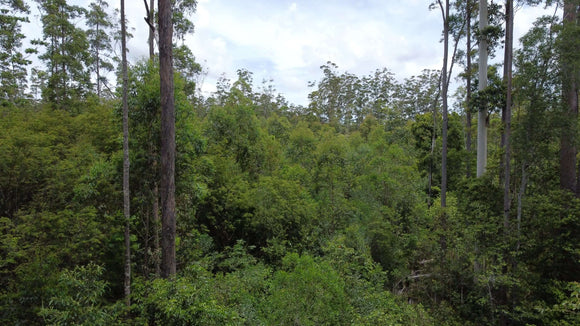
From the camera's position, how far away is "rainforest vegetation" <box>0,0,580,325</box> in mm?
6074

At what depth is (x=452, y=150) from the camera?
52.0 ft

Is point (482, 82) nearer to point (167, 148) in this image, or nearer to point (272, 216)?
point (272, 216)

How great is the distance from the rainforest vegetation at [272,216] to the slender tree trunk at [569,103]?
4cm

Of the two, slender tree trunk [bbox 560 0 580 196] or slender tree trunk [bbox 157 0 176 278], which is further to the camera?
slender tree trunk [bbox 560 0 580 196]

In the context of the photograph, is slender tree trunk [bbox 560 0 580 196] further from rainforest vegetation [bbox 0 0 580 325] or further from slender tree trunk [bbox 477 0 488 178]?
slender tree trunk [bbox 477 0 488 178]

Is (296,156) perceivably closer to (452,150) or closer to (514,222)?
(452,150)

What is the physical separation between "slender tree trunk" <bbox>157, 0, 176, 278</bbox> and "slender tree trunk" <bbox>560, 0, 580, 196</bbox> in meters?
9.80

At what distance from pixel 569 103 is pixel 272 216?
9.40 metres

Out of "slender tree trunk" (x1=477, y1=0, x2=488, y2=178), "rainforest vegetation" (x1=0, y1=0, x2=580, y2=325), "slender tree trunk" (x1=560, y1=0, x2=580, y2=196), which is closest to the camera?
"rainforest vegetation" (x1=0, y1=0, x2=580, y2=325)

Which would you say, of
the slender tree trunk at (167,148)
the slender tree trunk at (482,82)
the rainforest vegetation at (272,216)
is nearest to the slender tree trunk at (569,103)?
the rainforest vegetation at (272,216)

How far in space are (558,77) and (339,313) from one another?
828 centimetres

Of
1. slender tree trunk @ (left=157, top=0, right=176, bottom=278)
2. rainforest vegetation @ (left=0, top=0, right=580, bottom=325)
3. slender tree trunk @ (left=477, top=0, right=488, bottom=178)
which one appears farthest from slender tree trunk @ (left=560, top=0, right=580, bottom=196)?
slender tree trunk @ (left=157, top=0, right=176, bottom=278)

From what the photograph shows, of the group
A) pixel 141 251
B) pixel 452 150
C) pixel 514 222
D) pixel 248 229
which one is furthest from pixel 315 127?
pixel 141 251

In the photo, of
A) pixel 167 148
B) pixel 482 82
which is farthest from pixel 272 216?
pixel 482 82
